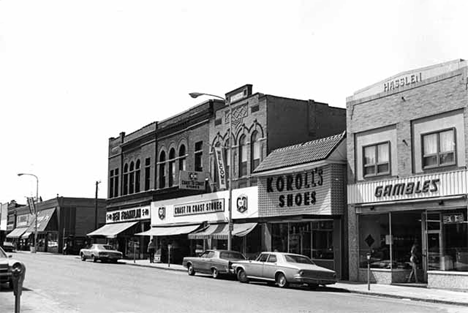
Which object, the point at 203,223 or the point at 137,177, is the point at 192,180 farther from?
the point at 137,177

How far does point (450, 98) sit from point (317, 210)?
317 inches

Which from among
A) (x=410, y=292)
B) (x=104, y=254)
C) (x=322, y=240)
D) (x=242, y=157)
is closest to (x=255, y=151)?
(x=242, y=157)

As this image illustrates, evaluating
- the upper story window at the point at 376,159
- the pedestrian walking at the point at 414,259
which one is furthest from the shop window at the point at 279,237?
the pedestrian walking at the point at 414,259

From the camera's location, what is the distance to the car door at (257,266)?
928 inches

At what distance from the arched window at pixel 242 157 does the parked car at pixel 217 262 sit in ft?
24.1

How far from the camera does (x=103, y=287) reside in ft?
67.8

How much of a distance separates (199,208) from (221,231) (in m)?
4.56

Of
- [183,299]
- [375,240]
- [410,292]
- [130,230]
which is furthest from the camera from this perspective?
[130,230]

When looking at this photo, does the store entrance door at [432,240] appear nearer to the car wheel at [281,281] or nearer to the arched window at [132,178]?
the car wheel at [281,281]

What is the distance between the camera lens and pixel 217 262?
26734 millimetres

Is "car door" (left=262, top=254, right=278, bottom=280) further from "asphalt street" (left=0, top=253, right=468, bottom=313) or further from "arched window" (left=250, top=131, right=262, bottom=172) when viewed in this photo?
"arched window" (left=250, top=131, right=262, bottom=172)

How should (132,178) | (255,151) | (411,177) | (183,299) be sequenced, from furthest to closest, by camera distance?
(132,178), (255,151), (411,177), (183,299)

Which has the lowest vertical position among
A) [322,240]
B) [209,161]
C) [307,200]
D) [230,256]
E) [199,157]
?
[230,256]

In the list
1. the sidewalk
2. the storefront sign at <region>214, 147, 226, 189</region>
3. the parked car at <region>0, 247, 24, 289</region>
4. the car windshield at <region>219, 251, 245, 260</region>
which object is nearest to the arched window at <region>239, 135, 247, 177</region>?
the storefront sign at <region>214, 147, 226, 189</region>
